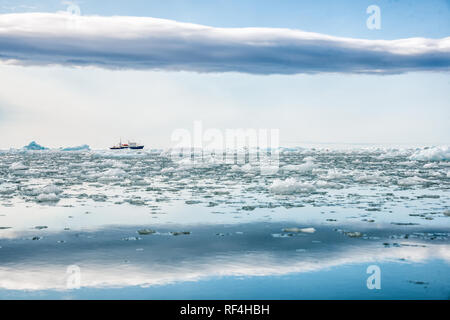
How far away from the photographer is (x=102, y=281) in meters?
7.40

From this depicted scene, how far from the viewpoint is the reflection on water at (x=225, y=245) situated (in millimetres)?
7148

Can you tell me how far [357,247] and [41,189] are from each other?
14.6 meters

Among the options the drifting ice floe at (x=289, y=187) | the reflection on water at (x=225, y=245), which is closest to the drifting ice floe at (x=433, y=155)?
the reflection on water at (x=225, y=245)

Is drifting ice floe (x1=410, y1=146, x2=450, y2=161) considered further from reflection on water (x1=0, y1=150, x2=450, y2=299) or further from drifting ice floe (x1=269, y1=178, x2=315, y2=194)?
drifting ice floe (x1=269, y1=178, x2=315, y2=194)

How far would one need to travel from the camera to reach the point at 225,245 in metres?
9.89

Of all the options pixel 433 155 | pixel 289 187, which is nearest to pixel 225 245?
pixel 289 187

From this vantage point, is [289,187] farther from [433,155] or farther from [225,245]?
[433,155]

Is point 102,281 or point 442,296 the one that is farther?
point 102,281

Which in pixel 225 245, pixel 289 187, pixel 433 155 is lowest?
pixel 225 245

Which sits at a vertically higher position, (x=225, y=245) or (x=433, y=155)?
(x=433, y=155)
